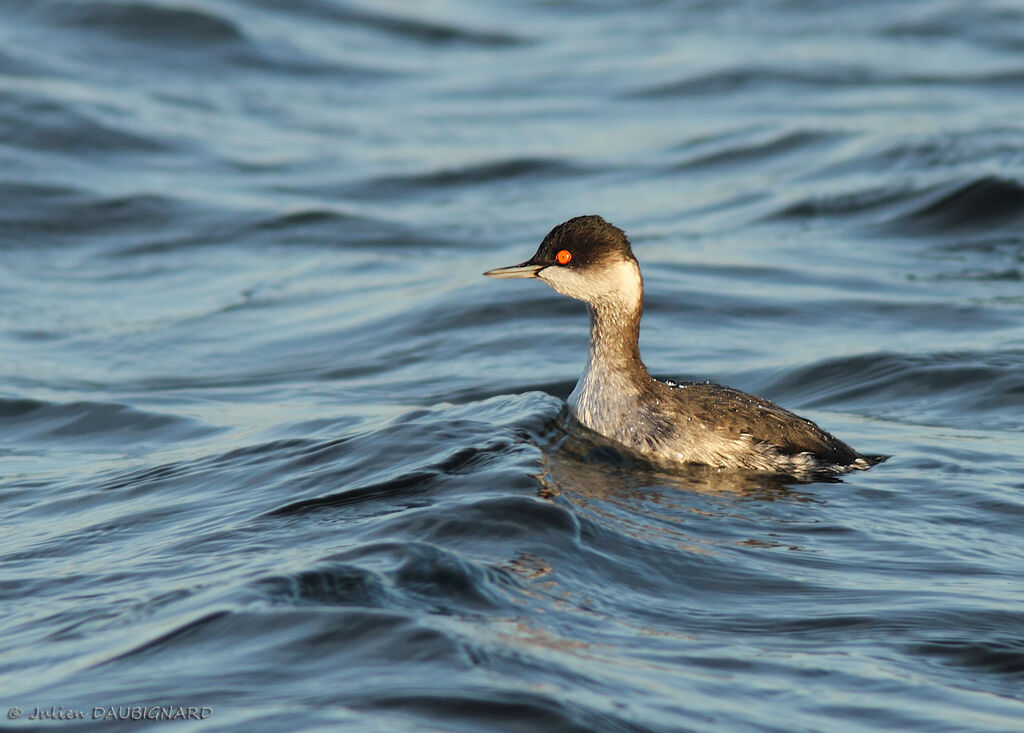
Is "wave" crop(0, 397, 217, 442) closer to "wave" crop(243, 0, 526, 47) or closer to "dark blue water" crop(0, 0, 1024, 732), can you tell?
"dark blue water" crop(0, 0, 1024, 732)

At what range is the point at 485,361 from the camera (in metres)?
Result: 12.2

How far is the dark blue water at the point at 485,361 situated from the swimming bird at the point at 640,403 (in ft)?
0.82

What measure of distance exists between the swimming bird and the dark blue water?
0.82ft

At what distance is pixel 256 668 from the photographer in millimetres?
5582

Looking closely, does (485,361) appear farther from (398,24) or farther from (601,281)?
(398,24)

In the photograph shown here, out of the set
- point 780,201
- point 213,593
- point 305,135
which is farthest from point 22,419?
point 305,135

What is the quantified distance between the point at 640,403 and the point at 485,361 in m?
3.57

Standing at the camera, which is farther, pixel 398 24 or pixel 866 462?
pixel 398 24

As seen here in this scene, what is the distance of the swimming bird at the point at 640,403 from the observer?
8.52 metres

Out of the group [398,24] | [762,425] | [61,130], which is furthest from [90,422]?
[398,24]

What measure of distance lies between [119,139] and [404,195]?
4.44 metres

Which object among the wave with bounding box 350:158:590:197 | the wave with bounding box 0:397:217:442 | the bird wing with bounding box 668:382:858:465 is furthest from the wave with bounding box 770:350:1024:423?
the wave with bounding box 350:158:590:197

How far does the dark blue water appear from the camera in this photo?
5770 millimetres

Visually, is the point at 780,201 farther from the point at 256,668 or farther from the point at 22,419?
the point at 256,668
